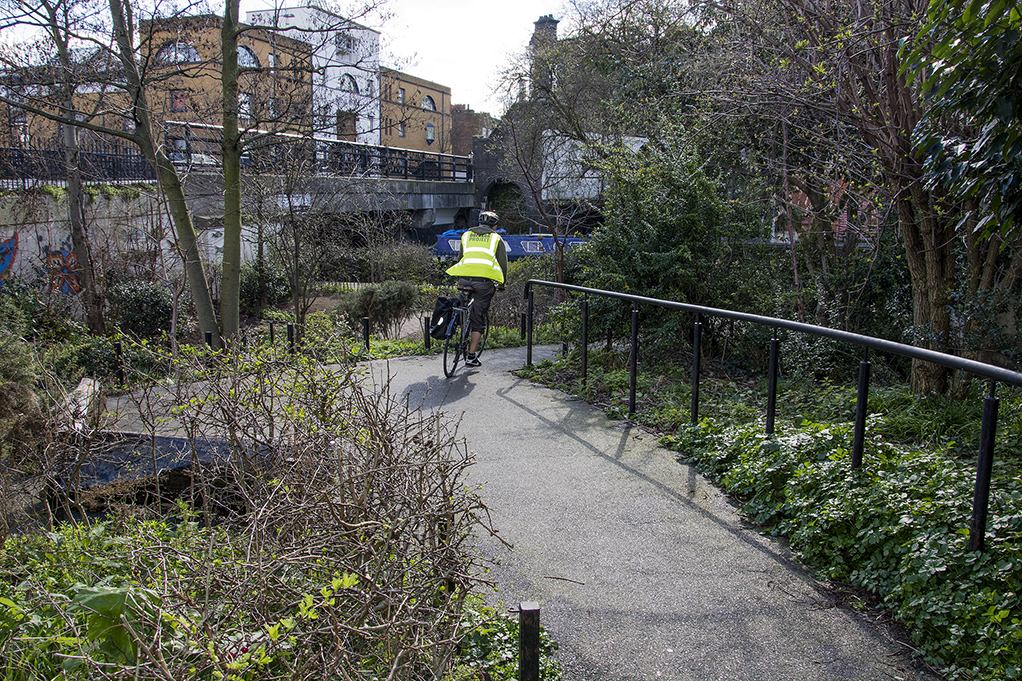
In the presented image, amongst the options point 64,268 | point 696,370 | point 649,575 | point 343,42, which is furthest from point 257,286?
Answer: point 649,575

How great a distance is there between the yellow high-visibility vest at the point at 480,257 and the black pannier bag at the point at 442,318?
37cm

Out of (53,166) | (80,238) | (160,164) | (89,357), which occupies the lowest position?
(89,357)

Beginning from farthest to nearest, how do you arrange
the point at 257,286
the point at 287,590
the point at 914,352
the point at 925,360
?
1. the point at 257,286
2. the point at 925,360
3. the point at 914,352
4. the point at 287,590

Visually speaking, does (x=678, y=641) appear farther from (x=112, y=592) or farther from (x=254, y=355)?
(x=254, y=355)

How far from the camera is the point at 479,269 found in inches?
333

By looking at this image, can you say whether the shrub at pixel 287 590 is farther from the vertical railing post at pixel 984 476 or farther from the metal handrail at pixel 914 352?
the metal handrail at pixel 914 352

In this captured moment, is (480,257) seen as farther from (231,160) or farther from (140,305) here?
(140,305)

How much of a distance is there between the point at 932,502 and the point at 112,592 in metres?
3.54

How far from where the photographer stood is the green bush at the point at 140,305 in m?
14.5

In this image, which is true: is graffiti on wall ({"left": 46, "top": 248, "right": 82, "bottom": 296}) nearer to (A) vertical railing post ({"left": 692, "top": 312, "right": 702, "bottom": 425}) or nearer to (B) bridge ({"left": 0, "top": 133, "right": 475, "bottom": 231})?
(B) bridge ({"left": 0, "top": 133, "right": 475, "bottom": 231})

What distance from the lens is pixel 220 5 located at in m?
9.53

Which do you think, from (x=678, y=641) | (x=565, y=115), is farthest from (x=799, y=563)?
(x=565, y=115)

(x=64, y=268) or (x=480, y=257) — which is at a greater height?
(x=480, y=257)

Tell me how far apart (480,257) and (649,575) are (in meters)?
5.42
